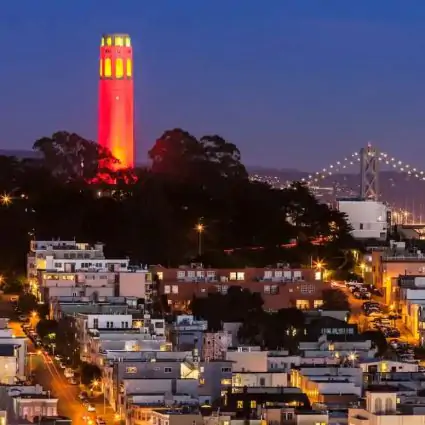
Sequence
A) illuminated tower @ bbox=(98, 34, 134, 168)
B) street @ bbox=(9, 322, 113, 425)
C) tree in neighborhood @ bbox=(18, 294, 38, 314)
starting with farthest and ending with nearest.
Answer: illuminated tower @ bbox=(98, 34, 134, 168) → tree in neighborhood @ bbox=(18, 294, 38, 314) → street @ bbox=(9, 322, 113, 425)

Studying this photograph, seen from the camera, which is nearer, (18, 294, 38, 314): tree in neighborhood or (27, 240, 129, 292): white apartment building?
(18, 294, 38, 314): tree in neighborhood

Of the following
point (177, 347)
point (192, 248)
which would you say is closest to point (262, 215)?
point (192, 248)

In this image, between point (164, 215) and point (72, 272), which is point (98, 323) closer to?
point (72, 272)

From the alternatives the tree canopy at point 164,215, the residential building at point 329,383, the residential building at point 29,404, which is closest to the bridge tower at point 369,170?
the tree canopy at point 164,215

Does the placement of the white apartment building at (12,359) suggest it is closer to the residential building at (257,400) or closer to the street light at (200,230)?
the residential building at (257,400)

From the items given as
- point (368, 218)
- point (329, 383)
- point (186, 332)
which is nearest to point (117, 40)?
point (368, 218)

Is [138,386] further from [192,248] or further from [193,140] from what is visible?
[193,140]

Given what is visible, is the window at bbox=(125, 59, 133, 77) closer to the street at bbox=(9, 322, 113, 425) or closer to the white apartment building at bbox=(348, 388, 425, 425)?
the street at bbox=(9, 322, 113, 425)

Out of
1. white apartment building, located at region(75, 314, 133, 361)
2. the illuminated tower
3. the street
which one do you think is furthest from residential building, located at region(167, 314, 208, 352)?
the illuminated tower
